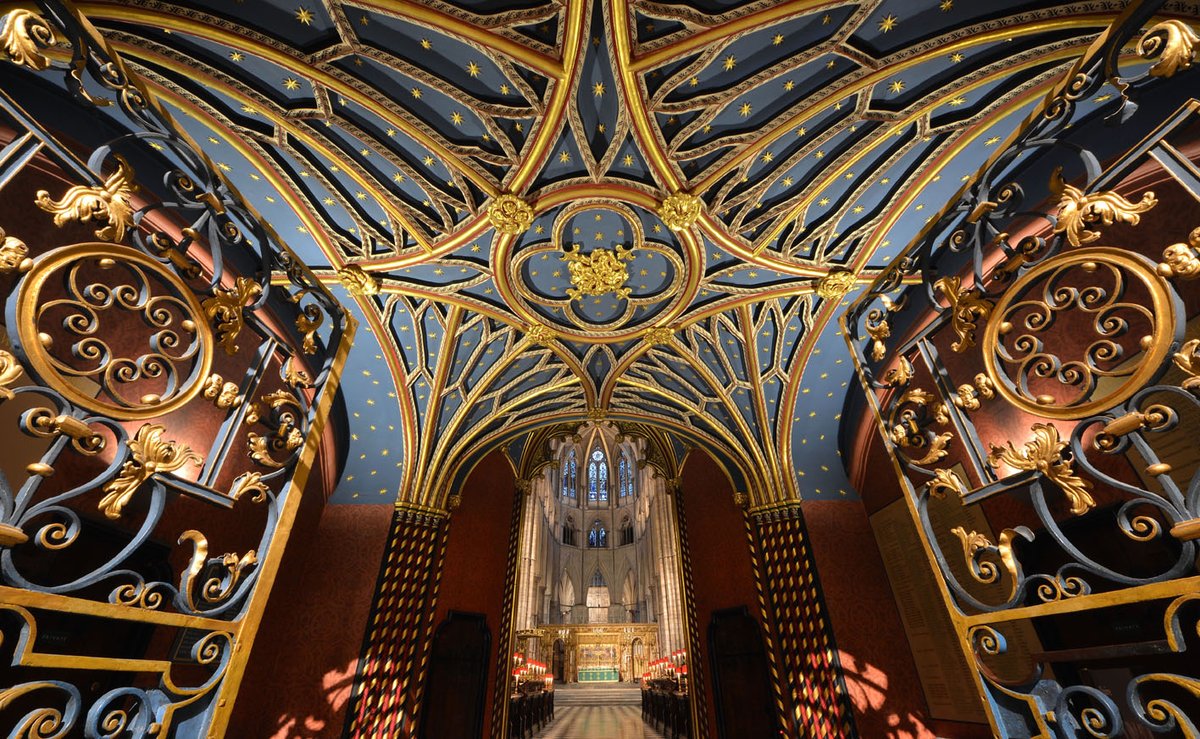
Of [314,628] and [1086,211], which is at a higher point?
[1086,211]

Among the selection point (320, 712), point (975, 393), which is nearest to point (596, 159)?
point (975, 393)

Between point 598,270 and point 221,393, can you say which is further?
point 598,270

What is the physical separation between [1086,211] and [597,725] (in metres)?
14.5

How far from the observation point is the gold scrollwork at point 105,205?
5.13 feet

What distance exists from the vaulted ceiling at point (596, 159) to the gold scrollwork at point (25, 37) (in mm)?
2325

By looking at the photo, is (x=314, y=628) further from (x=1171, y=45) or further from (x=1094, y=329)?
(x=1171, y=45)

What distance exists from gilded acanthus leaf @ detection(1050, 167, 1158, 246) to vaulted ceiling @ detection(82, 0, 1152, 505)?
274 cm

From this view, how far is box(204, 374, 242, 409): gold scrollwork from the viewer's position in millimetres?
1873

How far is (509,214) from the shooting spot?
202 inches

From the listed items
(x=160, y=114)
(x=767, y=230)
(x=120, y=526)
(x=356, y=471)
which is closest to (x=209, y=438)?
(x=120, y=526)

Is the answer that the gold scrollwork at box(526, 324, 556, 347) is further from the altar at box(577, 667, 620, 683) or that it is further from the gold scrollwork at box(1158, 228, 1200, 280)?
the altar at box(577, 667, 620, 683)

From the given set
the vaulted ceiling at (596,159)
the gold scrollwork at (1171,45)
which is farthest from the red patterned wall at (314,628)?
the gold scrollwork at (1171,45)

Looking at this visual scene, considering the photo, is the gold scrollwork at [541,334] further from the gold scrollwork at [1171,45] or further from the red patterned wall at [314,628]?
the gold scrollwork at [1171,45]

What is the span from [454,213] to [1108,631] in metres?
6.93
